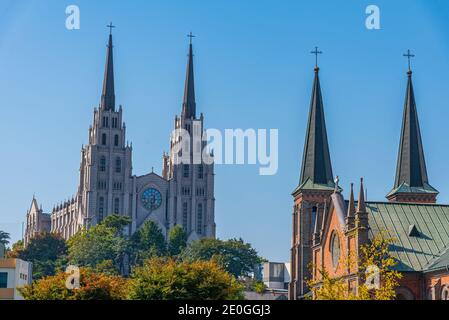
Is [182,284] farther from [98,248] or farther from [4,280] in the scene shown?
[98,248]

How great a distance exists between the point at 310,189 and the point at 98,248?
240ft

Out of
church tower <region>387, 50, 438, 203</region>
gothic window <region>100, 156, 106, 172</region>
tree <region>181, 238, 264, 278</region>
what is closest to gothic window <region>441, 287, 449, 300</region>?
church tower <region>387, 50, 438, 203</region>

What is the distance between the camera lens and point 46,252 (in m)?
160

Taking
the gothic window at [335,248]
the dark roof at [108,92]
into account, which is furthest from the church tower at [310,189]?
the dark roof at [108,92]

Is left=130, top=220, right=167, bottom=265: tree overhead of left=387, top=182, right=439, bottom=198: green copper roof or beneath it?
overhead

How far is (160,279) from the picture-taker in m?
67.1

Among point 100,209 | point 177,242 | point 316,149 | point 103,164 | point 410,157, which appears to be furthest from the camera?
point 103,164

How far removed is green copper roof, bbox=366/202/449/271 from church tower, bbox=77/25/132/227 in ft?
405

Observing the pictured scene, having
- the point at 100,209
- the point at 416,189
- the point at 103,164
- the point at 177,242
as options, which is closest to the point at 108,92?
the point at 103,164

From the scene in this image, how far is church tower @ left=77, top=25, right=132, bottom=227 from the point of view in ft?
628

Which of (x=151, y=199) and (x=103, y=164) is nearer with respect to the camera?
(x=103, y=164)

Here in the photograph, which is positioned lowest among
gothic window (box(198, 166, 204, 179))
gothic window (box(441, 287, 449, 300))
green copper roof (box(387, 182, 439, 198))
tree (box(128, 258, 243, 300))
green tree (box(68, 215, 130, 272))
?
gothic window (box(441, 287, 449, 300))

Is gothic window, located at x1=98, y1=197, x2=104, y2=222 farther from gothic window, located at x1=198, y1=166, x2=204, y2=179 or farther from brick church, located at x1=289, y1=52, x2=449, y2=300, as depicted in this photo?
brick church, located at x1=289, y1=52, x2=449, y2=300
